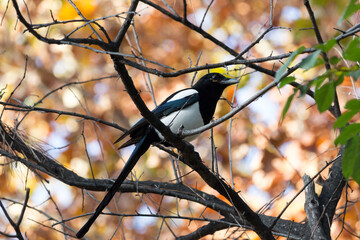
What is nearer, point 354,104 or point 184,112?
point 354,104

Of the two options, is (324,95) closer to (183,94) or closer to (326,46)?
(326,46)

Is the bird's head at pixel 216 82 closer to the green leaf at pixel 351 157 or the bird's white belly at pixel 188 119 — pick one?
the bird's white belly at pixel 188 119

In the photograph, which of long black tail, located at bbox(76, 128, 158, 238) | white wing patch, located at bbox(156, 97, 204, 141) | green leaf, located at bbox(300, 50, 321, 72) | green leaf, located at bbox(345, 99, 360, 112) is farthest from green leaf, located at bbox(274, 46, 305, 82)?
white wing patch, located at bbox(156, 97, 204, 141)

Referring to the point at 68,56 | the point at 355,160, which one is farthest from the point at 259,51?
the point at 355,160

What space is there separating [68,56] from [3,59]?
97 cm

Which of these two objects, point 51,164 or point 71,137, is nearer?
point 51,164

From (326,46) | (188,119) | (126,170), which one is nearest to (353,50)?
(326,46)

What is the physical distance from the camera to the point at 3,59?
22.3ft

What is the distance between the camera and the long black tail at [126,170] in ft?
9.11

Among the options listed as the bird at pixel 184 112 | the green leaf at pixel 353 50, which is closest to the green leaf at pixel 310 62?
the green leaf at pixel 353 50

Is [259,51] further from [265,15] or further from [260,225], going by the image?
[260,225]

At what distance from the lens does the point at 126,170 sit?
9.96ft

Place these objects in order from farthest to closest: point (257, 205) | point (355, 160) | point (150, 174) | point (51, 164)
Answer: point (150, 174), point (257, 205), point (51, 164), point (355, 160)

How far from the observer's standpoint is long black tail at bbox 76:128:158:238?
278 centimetres
